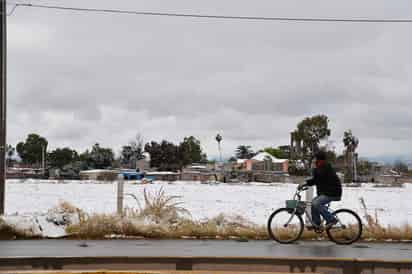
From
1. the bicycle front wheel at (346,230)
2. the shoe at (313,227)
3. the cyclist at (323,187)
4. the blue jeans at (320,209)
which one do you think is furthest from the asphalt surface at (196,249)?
the cyclist at (323,187)

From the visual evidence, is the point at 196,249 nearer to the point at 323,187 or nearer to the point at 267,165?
the point at 323,187

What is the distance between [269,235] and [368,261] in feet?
10.3

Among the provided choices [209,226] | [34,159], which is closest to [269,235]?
[209,226]

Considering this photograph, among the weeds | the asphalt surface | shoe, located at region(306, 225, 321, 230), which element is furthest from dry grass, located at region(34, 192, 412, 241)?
the asphalt surface

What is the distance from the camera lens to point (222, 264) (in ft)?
30.5

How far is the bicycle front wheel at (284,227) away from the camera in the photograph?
39.6ft

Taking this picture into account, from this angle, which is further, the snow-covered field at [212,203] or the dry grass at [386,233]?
the snow-covered field at [212,203]

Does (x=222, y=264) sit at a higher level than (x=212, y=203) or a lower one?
lower

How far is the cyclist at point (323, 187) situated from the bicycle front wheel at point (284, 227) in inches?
14.0

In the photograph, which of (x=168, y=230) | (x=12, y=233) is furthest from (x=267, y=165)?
(x=12, y=233)

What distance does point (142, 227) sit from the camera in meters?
12.9

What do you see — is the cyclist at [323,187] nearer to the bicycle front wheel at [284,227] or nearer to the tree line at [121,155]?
the bicycle front wheel at [284,227]

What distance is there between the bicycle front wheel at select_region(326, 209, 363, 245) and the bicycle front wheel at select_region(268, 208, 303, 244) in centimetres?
58

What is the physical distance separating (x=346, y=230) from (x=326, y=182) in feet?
3.12
